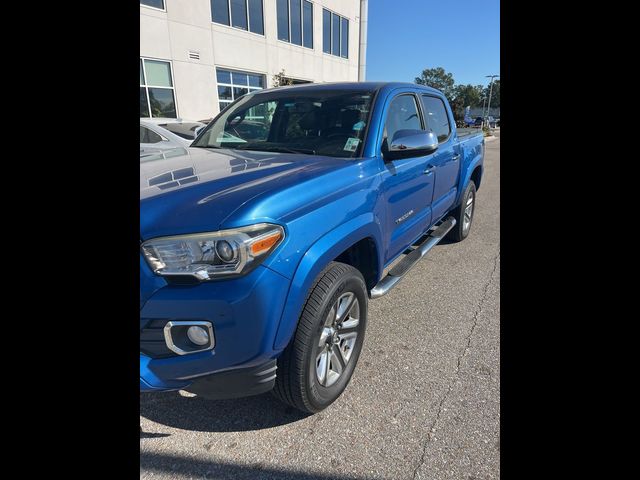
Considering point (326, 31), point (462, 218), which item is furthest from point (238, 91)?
point (462, 218)

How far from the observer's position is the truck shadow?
206 cm

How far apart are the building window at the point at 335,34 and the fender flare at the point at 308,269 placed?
22291mm

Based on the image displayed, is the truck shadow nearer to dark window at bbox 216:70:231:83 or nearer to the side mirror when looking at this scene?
the side mirror

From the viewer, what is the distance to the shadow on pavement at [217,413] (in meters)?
2.06

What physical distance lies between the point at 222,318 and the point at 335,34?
24.3 meters

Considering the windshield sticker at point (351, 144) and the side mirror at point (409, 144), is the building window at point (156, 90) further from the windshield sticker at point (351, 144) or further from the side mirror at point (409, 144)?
the side mirror at point (409, 144)

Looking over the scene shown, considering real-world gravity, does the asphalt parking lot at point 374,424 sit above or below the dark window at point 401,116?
below

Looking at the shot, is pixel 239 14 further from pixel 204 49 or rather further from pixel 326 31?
pixel 326 31

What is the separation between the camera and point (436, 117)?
3.97 meters

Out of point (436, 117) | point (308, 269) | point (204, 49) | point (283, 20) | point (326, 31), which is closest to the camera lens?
point (308, 269)

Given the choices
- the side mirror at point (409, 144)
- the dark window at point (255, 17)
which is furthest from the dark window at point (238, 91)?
the side mirror at point (409, 144)
